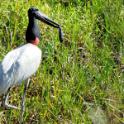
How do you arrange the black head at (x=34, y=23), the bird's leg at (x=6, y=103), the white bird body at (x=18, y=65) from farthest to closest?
the black head at (x=34, y=23) < the bird's leg at (x=6, y=103) < the white bird body at (x=18, y=65)

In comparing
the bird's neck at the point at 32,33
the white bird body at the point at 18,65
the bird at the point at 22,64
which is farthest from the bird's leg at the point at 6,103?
the bird's neck at the point at 32,33

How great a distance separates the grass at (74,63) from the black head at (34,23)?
241 millimetres

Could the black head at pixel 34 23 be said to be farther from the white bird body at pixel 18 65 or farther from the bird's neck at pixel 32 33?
the white bird body at pixel 18 65

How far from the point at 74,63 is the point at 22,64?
681 millimetres

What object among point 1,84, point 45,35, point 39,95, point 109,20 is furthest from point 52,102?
point 109,20

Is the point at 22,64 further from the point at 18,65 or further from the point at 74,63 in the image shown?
the point at 74,63

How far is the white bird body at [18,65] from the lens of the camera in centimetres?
450

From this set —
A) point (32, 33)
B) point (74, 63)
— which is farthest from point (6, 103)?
point (74, 63)

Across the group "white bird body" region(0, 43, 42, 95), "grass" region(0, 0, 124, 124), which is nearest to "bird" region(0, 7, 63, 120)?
"white bird body" region(0, 43, 42, 95)

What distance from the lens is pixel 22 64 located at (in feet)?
15.2

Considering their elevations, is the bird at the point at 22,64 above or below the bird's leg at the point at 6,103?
above

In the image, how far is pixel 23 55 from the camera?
183 inches

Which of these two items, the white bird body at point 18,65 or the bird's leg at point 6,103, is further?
the bird's leg at point 6,103

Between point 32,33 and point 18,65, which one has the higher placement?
point 32,33
